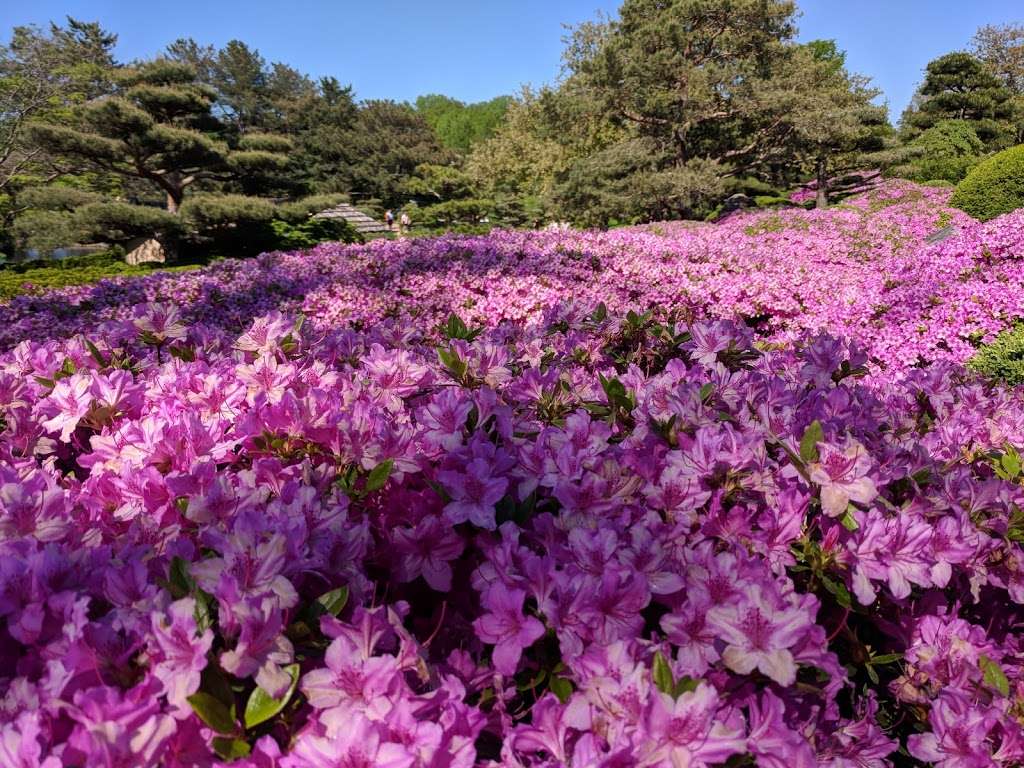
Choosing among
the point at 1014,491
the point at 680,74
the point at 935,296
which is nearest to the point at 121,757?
the point at 1014,491

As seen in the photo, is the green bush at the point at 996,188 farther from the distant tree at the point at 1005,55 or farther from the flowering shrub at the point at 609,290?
the distant tree at the point at 1005,55

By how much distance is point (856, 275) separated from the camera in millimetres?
6883

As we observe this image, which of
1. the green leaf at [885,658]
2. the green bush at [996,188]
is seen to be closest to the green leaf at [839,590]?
the green leaf at [885,658]

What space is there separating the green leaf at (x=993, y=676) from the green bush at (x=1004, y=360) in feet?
11.7

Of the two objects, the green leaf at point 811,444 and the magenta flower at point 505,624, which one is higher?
the green leaf at point 811,444

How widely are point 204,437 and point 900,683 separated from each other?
4.92ft

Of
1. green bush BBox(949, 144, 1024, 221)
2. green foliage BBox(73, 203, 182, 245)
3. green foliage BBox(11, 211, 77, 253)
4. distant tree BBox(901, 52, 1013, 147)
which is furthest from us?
distant tree BBox(901, 52, 1013, 147)

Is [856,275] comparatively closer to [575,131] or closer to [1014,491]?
[1014,491]

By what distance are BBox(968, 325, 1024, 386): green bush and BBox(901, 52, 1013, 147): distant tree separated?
33.9 meters

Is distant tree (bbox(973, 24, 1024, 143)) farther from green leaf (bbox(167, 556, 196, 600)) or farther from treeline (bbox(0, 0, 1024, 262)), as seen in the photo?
green leaf (bbox(167, 556, 196, 600))

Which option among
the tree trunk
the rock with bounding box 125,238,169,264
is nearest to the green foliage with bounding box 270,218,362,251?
the rock with bounding box 125,238,169,264

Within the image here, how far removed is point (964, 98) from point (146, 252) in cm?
3935

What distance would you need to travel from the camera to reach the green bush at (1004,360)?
12.8ft

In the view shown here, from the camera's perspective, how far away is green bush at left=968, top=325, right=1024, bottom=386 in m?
3.89
